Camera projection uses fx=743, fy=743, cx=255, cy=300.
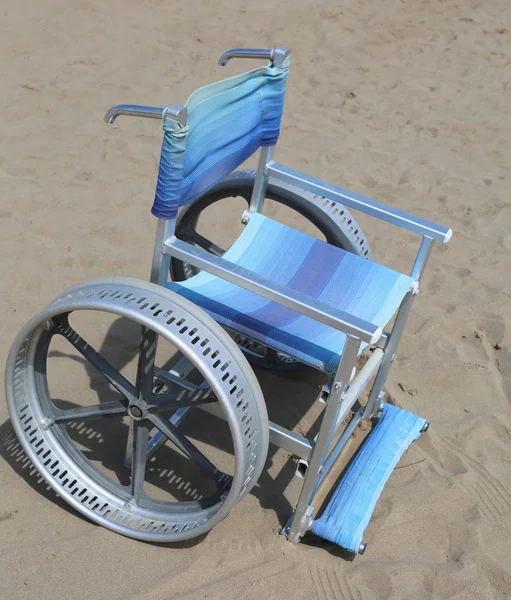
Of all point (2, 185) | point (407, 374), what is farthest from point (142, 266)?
point (407, 374)

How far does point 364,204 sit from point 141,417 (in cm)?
96

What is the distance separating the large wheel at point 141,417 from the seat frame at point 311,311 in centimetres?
16

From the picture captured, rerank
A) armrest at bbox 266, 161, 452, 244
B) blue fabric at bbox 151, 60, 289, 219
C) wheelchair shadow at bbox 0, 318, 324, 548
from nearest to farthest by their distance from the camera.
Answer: blue fabric at bbox 151, 60, 289, 219, armrest at bbox 266, 161, 452, 244, wheelchair shadow at bbox 0, 318, 324, 548

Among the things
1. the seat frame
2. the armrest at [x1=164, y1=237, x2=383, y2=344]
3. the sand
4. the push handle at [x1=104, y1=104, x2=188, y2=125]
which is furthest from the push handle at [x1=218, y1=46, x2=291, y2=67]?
A: the sand

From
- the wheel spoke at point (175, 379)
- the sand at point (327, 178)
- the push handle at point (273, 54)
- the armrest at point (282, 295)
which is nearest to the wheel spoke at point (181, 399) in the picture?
the wheel spoke at point (175, 379)

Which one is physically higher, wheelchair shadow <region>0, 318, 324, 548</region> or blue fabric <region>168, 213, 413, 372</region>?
blue fabric <region>168, 213, 413, 372</region>

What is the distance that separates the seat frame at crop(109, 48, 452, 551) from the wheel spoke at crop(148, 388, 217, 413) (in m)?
0.04

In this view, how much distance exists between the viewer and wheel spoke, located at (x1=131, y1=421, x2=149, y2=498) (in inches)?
85.4

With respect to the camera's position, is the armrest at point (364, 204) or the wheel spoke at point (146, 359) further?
the armrest at point (364, 204)

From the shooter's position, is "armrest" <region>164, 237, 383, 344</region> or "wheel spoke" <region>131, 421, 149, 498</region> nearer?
"armrest" <region>164, 237, 383, 344</region>

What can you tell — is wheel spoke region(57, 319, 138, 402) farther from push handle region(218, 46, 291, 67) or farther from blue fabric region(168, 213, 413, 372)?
push handle region(218, 46, 291, 67)

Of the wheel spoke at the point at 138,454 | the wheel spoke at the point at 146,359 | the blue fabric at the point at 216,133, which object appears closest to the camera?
the blue fabric at the point at 216,133

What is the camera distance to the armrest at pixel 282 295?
1.82 m

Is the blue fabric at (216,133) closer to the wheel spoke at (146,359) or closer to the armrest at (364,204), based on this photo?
the armrest at (364,204)
